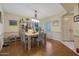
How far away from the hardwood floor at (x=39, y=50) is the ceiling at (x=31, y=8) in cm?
54

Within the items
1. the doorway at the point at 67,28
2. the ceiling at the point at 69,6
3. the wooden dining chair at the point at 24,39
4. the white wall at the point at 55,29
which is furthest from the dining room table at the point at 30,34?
Result: the ceiling at the point at 69,6

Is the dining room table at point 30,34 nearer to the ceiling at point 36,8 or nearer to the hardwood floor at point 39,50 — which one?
the hardwood floor at point 39,50

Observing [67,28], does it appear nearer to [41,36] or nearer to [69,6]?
[69,6]

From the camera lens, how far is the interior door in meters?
2.27

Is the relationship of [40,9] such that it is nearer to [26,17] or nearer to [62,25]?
[26,17]

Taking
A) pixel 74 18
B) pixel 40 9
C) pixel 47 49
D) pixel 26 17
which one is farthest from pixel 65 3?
pixel 47 49

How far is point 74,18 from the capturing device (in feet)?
7.39

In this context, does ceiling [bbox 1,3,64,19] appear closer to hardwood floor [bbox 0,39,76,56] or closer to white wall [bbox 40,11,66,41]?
white wall [bbox 40,11,66,41]

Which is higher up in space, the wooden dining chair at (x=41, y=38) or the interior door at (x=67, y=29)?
the interior door at (x=67, y=29)

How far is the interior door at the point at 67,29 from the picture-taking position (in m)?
2.27

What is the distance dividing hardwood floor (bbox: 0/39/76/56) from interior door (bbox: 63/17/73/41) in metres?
0.18

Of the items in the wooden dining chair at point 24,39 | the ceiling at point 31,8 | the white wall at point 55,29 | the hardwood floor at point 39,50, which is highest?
the ceiling at point 31,8

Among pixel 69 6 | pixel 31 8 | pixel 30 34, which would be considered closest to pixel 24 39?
pixel 30 34

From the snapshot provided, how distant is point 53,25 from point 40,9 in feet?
1.25
